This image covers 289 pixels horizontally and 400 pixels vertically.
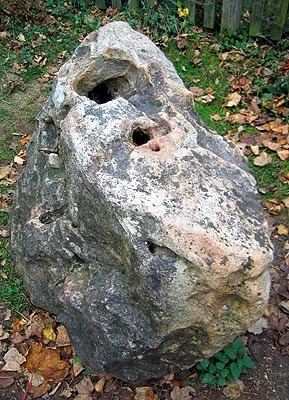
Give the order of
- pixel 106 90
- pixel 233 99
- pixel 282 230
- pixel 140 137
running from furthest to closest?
pixel 233 99 → pixel 282 230 → pixel 106 90 → pixel 140 137

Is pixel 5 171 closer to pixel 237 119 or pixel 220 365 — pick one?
pixel 237 119

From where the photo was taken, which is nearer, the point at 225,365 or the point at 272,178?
the point at 225,365

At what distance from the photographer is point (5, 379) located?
365 cm

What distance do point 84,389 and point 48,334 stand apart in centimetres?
46

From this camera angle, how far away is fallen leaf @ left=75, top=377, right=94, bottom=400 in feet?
11.6

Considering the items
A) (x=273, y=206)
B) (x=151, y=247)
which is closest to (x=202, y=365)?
(x=151, y=247)

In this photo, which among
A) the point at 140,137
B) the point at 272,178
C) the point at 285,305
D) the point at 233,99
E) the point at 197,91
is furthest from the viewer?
the point at 197,91

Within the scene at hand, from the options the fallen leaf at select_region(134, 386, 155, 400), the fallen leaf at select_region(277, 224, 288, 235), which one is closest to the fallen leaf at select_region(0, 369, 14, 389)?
the fallen leaf at select_region(134, 386, 155, 400)

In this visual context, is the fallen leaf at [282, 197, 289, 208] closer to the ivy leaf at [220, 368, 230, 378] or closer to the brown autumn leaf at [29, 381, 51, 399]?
the ivy leaf at [220, 368, 230, 378]

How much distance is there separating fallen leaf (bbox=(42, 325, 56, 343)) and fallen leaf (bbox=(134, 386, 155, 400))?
2.13 ft

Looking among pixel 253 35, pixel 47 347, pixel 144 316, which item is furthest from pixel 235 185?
pixel 253 35

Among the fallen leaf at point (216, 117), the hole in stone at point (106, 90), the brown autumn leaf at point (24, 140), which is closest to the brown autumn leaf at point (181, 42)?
the fallen leaf at point (216, 117)

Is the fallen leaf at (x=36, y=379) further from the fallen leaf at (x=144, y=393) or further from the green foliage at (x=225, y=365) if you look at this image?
the green foliage at (x=225, y=365)

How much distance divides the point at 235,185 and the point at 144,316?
0.77 m
